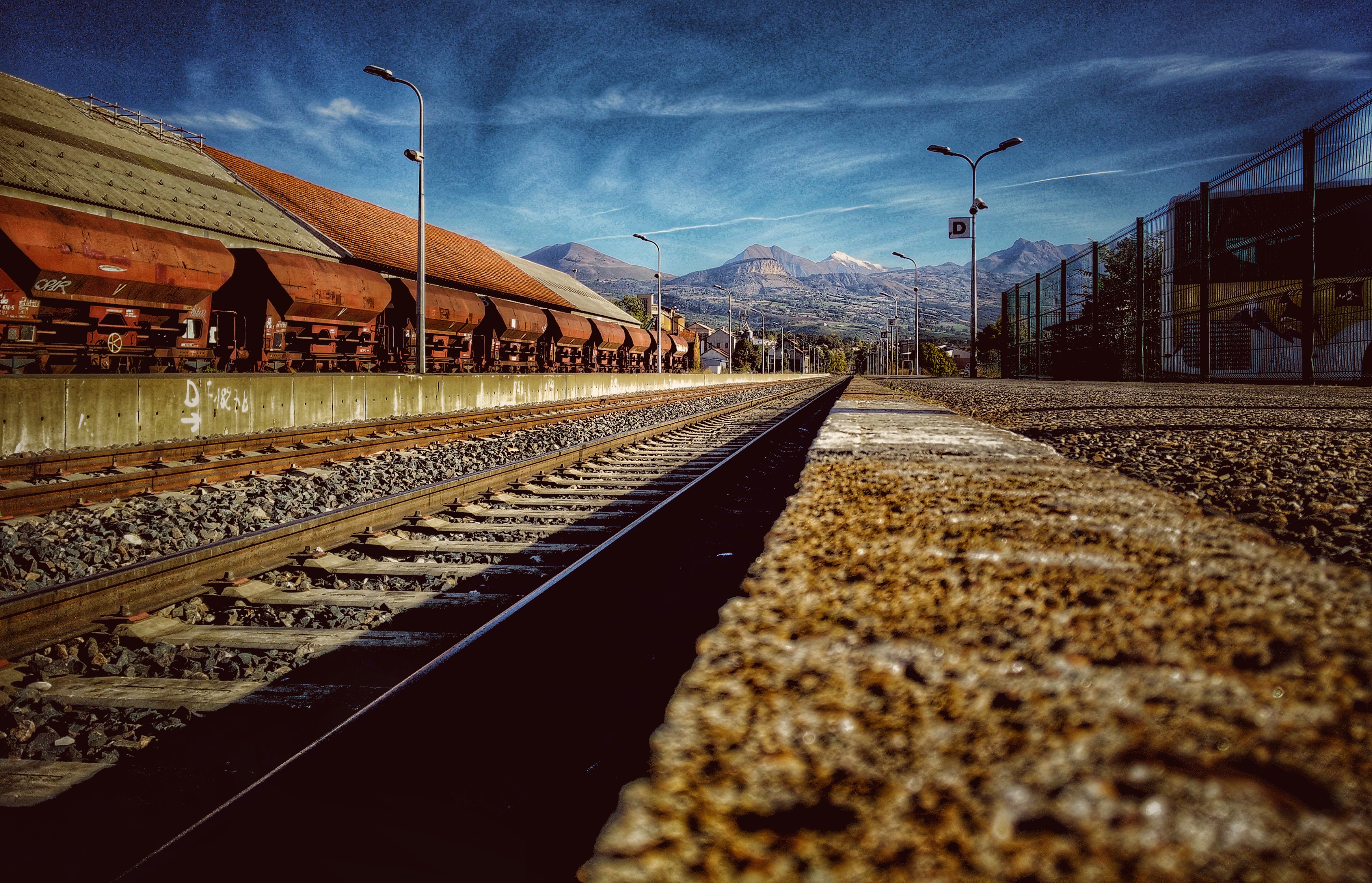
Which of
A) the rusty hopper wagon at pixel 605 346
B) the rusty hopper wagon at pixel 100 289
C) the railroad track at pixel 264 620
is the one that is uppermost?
the rusty hopper wagon at pixel 605 346

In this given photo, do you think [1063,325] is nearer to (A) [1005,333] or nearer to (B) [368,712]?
(A) [1005,333]

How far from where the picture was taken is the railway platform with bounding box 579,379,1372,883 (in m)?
0.45

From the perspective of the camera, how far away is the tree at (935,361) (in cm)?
11212

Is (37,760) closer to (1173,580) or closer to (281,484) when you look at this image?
(1173,580)

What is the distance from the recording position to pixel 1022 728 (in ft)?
1.92

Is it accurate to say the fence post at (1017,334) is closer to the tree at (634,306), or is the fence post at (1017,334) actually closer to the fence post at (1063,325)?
the fence post at (1063,325)

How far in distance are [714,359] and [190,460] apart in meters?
143

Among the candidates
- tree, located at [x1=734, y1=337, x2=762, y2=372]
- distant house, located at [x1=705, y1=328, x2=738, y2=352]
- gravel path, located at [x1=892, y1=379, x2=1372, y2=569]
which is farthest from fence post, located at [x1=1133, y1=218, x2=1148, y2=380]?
distant house, located at [x1=705, y1=328, x2=738, y2=352]

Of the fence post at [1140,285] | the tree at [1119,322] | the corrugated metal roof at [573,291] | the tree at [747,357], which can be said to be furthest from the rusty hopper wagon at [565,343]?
the tree at [747,357]

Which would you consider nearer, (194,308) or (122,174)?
(194,308)

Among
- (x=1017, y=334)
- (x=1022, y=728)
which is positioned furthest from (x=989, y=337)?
(x=1022, y=728)

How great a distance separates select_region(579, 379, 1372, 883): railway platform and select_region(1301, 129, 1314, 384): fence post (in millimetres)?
15566

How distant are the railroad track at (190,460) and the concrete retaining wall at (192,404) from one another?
1.33 ft

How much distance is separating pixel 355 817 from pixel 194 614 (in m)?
2.42
